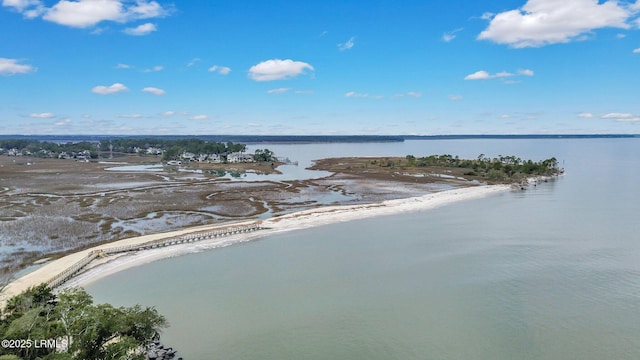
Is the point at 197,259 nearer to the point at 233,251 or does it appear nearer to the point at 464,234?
the point at 233,251

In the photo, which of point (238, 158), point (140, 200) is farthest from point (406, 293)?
point (238, 158)

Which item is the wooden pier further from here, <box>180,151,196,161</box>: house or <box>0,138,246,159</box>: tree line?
<box>0,138,246,159</box>: tree line

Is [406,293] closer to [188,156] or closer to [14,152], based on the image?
[188,156]

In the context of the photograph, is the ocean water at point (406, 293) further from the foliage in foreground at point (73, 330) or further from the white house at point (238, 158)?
the white house at point (238, 158)

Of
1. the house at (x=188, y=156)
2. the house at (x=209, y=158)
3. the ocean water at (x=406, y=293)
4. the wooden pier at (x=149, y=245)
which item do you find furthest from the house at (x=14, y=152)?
the ocean water at (x=406, y=293)

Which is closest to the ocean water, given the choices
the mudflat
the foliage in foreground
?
the foliage in foreground

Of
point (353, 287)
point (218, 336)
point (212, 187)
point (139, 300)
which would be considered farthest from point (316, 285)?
point (212, 187)

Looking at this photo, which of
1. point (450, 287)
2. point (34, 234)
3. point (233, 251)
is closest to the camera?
point (450, 287)
